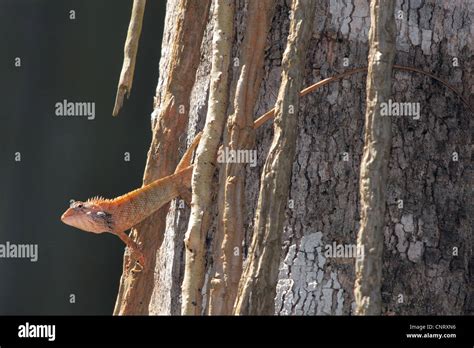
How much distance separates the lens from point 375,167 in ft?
7.83

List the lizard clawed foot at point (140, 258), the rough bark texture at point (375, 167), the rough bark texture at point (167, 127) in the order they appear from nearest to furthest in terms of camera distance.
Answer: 1. the rough bark texture at point (375, 167)
2. the rough bark texture at point (167, 127)
3. the lizard clawed foot at point (140, 258)

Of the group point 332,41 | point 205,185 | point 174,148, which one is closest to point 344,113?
point 332,41

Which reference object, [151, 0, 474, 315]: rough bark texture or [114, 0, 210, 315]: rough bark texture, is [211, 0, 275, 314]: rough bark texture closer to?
[151, 0, 474, 315]: rough bark texture

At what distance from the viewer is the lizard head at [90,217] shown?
3691 millimetres

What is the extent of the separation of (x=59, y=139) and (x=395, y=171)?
3471 millimetres

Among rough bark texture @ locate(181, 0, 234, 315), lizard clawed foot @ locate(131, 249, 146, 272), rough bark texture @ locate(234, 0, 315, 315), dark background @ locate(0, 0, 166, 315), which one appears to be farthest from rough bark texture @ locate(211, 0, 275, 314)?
dark background @ locate(0, 0, 166, 315)

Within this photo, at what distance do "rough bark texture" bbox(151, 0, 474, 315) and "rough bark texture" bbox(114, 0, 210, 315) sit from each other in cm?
35

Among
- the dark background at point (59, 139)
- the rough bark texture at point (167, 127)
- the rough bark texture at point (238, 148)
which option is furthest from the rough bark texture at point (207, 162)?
the dark background at point (59, 139)

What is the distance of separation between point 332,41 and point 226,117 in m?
0.38

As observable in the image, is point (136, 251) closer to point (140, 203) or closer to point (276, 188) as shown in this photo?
point (140, 203)

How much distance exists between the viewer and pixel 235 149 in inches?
107

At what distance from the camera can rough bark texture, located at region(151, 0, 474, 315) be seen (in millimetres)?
2656

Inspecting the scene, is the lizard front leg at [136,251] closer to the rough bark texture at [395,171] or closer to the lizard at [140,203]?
the lizard at [140,203]

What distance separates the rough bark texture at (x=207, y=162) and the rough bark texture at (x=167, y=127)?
204mm
